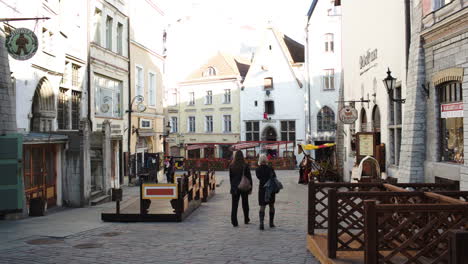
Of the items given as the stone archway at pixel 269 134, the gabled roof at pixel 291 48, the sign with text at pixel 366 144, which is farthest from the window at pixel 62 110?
the gabled roof at pixel 291 48

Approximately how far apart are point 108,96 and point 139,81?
472cm

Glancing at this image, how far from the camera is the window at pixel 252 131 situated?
159 ft

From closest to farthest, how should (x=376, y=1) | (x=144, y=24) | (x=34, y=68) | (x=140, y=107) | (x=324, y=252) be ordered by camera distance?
(x=324, y=252) → (x=34, y=68) → (x=376, y=1) → (x=140, y=107) → (x=144, y=24)

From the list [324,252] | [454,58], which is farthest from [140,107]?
[324,252]

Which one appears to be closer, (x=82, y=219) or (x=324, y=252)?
(x=324, y=252)

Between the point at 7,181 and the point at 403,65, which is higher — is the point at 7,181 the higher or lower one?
the lower one

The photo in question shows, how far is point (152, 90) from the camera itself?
30359 mm

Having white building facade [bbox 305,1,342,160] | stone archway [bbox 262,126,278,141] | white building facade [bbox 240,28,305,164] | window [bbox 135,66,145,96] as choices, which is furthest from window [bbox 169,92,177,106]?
window [bbox 135,66,145,96]

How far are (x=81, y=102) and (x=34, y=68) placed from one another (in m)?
5.13

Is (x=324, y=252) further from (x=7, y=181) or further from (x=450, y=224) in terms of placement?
(x=7, y=181)

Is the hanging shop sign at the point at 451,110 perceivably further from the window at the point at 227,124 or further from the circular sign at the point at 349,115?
the window at the point at 227,124

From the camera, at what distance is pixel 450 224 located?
5180 millimetres

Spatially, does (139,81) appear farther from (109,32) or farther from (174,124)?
(174,124)

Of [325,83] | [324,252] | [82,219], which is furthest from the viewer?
[325,83]
